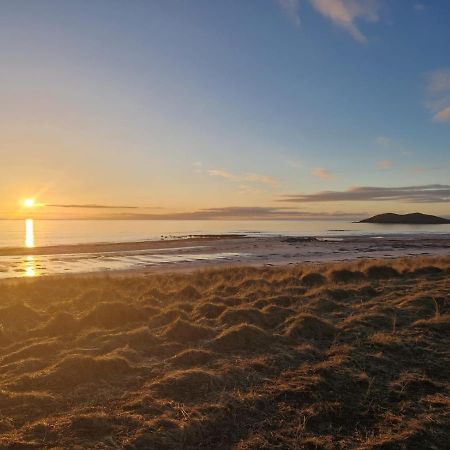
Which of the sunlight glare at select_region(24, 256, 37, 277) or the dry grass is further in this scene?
the sunlight glare at select_region(24, 256, 37, 277)

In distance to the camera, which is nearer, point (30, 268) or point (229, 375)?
point (229, 375)

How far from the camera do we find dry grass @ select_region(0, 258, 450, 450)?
6344mm

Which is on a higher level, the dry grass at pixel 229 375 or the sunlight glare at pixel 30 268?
the dry grass at pixel 229 375

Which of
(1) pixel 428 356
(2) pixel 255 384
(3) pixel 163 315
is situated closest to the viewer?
(2) pixel 255 384

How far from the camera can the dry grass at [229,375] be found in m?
6.34

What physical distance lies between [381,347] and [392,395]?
272 centimetres

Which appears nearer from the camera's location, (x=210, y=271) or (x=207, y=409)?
(x=207, y=409)

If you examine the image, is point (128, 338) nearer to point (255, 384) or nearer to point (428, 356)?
point (255, 384)

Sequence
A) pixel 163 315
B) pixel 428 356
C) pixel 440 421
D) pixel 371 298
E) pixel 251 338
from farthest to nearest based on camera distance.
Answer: pixel 371 298
pixel 163 315
pixel 251 338
pixel 428 356
pixel 440 421

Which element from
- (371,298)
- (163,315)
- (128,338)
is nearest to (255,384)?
(128,338)

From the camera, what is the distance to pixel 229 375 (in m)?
8.60

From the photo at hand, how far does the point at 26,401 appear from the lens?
7469 millimetres

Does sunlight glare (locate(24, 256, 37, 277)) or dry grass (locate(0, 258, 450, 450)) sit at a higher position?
dry grass (locate(0, 258, 450, 450))

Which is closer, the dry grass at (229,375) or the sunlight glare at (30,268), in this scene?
the dry grass at (229,375)
